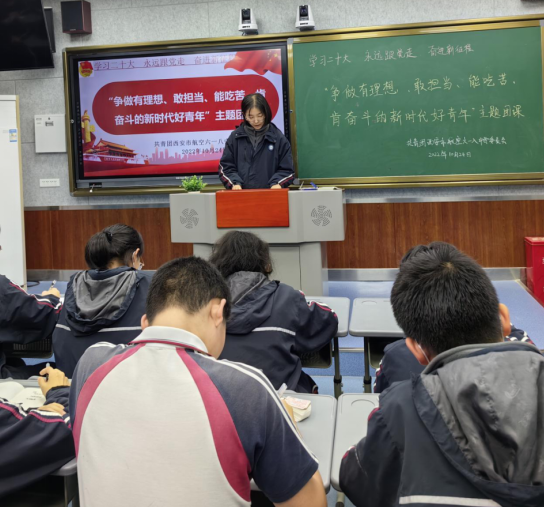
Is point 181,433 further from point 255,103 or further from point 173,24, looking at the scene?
point 173,24

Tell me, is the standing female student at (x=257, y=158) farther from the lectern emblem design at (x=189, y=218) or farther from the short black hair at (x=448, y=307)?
the short black hair at (x=448, y=307)

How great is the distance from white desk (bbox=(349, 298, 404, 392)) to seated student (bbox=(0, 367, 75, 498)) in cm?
122

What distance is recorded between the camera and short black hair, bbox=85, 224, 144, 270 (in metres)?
2.20

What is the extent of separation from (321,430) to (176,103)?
496cm

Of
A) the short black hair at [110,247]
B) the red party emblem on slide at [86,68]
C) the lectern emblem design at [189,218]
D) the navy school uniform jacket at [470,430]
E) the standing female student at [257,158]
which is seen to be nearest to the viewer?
the navy school uniform jacket at [470,430]

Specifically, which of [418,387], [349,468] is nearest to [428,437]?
[418,387]

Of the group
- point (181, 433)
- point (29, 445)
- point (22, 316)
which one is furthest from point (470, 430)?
point (22, 316)

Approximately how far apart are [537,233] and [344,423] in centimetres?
462

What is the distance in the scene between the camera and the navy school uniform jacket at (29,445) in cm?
124

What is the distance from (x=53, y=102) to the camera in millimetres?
6109

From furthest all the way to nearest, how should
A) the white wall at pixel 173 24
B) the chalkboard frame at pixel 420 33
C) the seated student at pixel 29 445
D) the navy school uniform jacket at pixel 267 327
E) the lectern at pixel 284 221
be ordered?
the white wall at pixel 173 24 < the chalkboard frame at pixel 420 33 < the lectern at pixel 284 221 < the navy school uniform jacket at pixel 267 327 < the seated student at pixel 29 445

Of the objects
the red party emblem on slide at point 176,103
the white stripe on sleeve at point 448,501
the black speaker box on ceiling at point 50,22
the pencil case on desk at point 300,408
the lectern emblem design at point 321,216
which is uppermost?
the black speaker box on ceiling at point 50,22

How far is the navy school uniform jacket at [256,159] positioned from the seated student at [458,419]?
3.75 metres

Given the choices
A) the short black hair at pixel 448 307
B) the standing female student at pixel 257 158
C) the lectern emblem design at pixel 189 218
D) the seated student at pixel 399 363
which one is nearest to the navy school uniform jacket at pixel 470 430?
the short black hair at pixel 448 307
